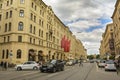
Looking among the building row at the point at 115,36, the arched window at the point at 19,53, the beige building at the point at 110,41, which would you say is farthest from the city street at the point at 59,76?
the beige building at the point at 110,41

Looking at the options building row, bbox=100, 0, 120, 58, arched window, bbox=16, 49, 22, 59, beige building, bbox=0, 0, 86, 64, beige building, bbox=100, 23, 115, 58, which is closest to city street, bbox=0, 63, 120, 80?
beige building, bbox=0, 0, 86, 64

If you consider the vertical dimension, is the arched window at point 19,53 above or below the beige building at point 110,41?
below

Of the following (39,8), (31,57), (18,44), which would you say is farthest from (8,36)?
(39,8)

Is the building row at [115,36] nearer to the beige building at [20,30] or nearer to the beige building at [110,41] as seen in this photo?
the beige building at [110,41]

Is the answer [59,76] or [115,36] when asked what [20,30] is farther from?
[115,36]

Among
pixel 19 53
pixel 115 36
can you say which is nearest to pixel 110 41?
pixel 115 36

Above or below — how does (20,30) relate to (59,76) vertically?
above

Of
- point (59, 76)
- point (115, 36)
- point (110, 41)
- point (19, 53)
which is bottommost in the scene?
point (59, 76)

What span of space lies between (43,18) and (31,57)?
1483 cm

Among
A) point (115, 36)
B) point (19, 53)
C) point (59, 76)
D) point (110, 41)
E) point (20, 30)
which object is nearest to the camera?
point (59, 76)

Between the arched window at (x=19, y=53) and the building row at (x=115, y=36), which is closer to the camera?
the arched window at (x=19, y=53)

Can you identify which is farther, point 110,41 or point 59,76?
point 110,41

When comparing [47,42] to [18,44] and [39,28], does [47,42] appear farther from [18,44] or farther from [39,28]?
[18,44]

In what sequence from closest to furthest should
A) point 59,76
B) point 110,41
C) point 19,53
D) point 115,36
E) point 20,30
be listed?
point 59,76
point 19,53
point 20,30
point 115,36
point 110,41
